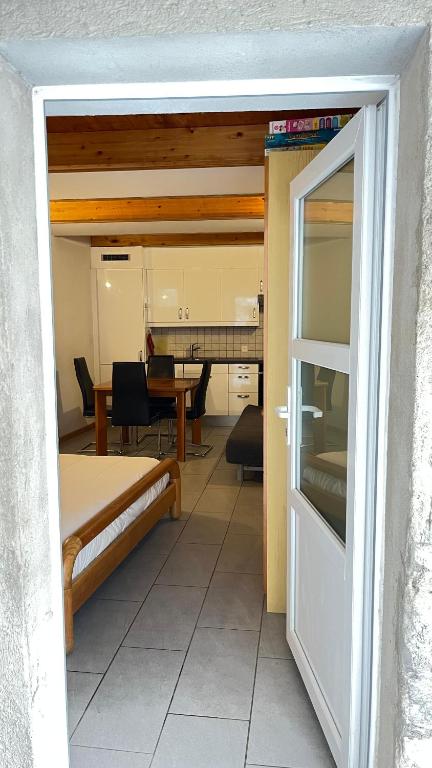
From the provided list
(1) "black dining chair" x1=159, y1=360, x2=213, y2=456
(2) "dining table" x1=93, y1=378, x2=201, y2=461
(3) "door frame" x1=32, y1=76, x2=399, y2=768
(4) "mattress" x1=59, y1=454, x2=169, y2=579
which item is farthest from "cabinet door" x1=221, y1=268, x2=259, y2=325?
(3) "door frame" x1=32, y1=76, x2=399, y2=768

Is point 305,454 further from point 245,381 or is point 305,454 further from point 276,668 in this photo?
point 245,381

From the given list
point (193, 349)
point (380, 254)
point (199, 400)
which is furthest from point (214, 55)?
point (193, 349)

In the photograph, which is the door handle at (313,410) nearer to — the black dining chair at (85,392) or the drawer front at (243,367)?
the black dining chair at (85,392)

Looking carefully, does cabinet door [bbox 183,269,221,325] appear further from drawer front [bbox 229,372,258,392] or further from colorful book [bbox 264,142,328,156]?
colorful book [bbox 264,142,328,156]

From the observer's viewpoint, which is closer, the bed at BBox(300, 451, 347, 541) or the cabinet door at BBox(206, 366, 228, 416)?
the bed at BBox(300, 451, 347, 541)

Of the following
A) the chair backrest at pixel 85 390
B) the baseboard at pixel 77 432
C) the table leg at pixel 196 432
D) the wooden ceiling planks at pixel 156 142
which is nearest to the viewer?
the wooden ceiling planks at pixel 156 142

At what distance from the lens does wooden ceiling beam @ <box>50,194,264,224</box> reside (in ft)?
17.3

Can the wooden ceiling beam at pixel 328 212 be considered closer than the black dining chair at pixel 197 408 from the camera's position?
Yes

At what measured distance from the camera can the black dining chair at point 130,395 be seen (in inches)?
218

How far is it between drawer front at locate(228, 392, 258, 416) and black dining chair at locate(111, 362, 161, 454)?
1.91 meters

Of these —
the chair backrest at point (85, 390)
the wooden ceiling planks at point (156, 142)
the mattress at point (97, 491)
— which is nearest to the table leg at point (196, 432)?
the chair backrest at point (85, 390)

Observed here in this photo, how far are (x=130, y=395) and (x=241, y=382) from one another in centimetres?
214

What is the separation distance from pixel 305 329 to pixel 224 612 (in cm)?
147

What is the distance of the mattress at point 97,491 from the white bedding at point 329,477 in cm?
114
